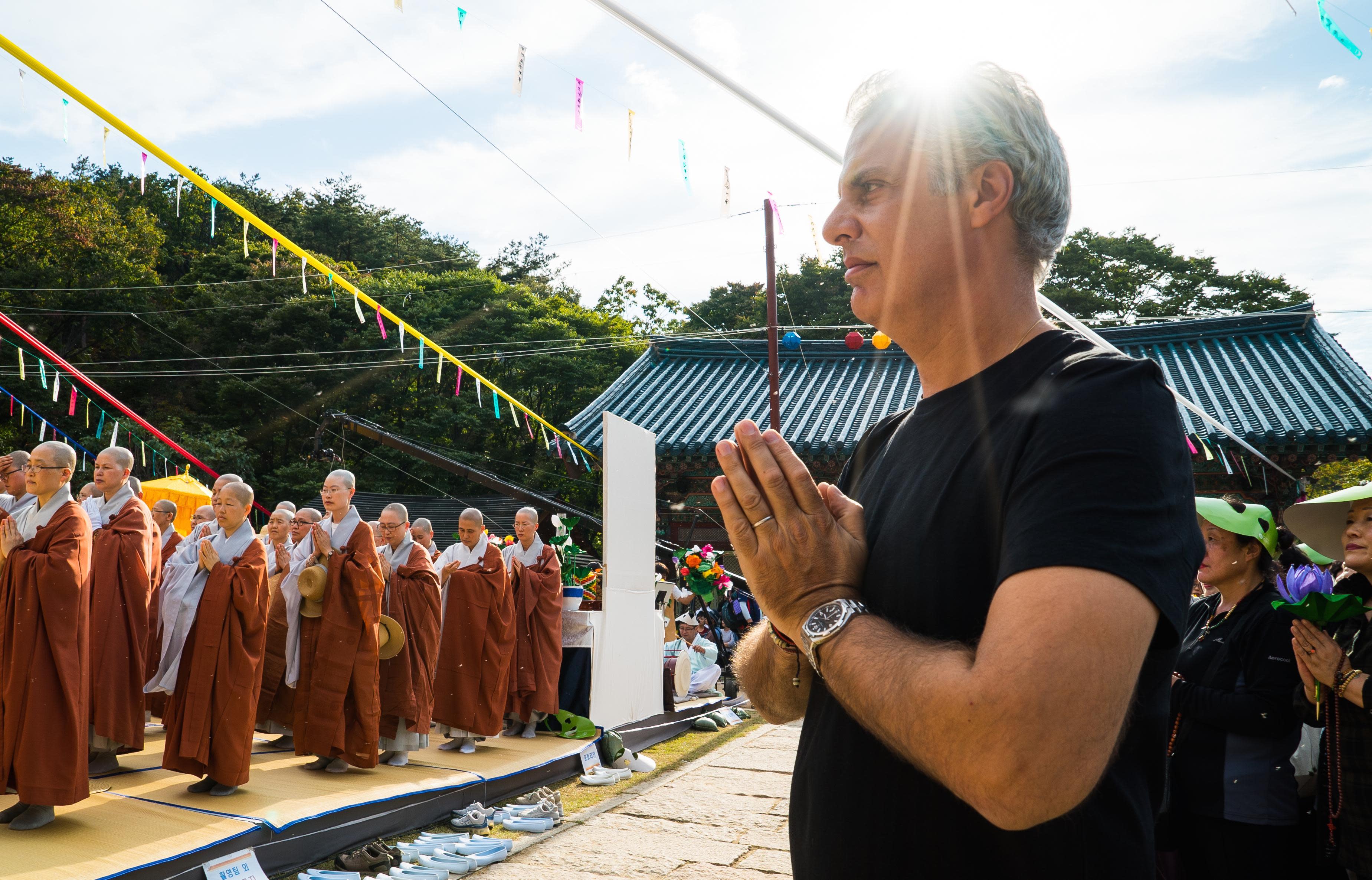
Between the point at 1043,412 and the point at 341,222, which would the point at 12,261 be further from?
the point at 1043,412

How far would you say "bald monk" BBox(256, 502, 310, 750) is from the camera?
7.14 m

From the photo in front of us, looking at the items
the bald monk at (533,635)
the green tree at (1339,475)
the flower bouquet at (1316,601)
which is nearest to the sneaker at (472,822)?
the bald monk at (533,635)

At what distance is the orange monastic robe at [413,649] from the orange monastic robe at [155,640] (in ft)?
4.81

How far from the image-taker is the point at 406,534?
7.61 meters

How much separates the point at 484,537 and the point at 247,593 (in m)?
2.74

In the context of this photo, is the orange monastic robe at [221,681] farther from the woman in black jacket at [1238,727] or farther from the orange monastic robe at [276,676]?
the woman in black jacket at [1238,727]

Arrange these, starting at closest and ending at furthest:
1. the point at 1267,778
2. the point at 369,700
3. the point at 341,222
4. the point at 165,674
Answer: the point at 1267,778, the point at 165,674, the point at 369,700, the point at 341,222

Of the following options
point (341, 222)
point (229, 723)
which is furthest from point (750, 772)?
point (341, 222)

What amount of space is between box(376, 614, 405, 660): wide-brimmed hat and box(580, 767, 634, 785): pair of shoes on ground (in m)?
1.66

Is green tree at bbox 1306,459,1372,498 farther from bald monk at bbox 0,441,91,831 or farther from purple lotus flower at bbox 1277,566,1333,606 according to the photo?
bald monk at bbox 0,441,91,831

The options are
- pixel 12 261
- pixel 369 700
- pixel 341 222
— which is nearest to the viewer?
pixel 369 700

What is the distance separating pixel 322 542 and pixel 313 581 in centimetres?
27

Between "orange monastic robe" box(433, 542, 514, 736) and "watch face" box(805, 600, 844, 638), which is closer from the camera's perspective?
"watch face" box(805, 600, 844, 638)

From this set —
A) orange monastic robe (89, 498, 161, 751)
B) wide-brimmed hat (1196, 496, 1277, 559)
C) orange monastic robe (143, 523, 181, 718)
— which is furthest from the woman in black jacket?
orange monastic robe (143, 523, 181, 718)
